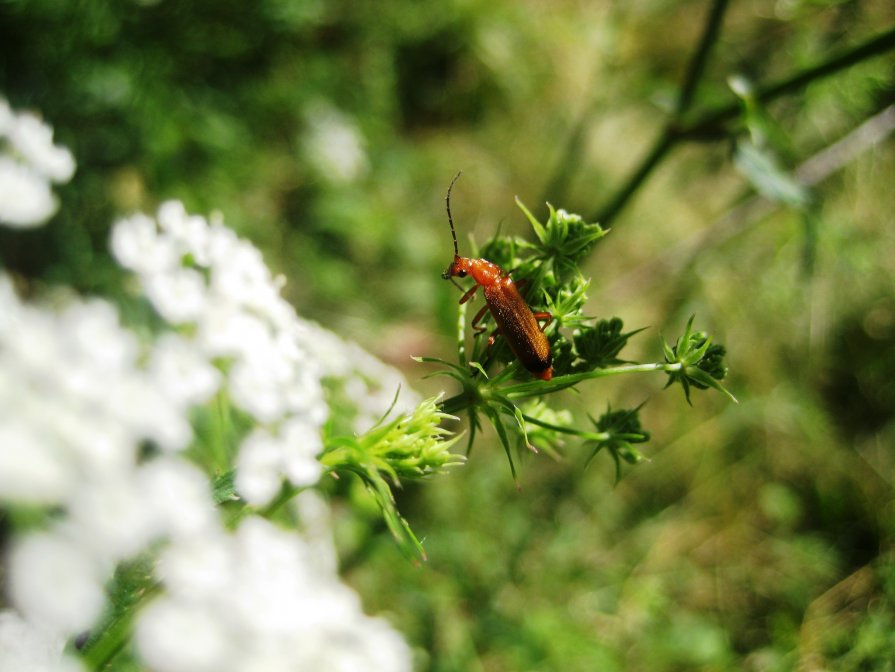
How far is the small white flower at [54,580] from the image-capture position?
3.14ft

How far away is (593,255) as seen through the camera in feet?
15.3

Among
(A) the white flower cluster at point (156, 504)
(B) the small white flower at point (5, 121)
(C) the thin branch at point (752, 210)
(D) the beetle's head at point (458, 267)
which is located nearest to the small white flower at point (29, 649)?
(A) the white flower cluster at point (156, 504)

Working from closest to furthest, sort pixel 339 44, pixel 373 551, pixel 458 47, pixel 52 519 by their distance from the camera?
pixel 52 519
pixel 373 551
pixel 339 44
pixel 458 47

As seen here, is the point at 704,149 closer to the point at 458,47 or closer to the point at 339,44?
the point at 458,47

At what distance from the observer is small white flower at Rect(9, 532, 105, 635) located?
958 millimetres

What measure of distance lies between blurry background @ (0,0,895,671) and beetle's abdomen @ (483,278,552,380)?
4.93ft

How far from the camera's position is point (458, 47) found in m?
5.30

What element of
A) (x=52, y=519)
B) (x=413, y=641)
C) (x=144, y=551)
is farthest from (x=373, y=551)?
(x=52, y=519)

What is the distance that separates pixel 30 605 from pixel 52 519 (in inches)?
6.2

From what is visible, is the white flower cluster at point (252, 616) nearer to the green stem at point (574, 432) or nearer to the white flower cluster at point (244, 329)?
the white flower cluster at point (244, 329)

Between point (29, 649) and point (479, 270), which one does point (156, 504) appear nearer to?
point (29, 649)

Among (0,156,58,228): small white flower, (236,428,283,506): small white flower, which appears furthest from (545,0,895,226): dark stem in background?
(0,156,58,228): small white flower

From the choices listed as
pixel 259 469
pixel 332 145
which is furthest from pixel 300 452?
pixel 332 145

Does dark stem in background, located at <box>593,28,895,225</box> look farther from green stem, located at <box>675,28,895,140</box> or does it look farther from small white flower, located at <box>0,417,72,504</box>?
small white flower, located at <box>0,417,72,504</box>
